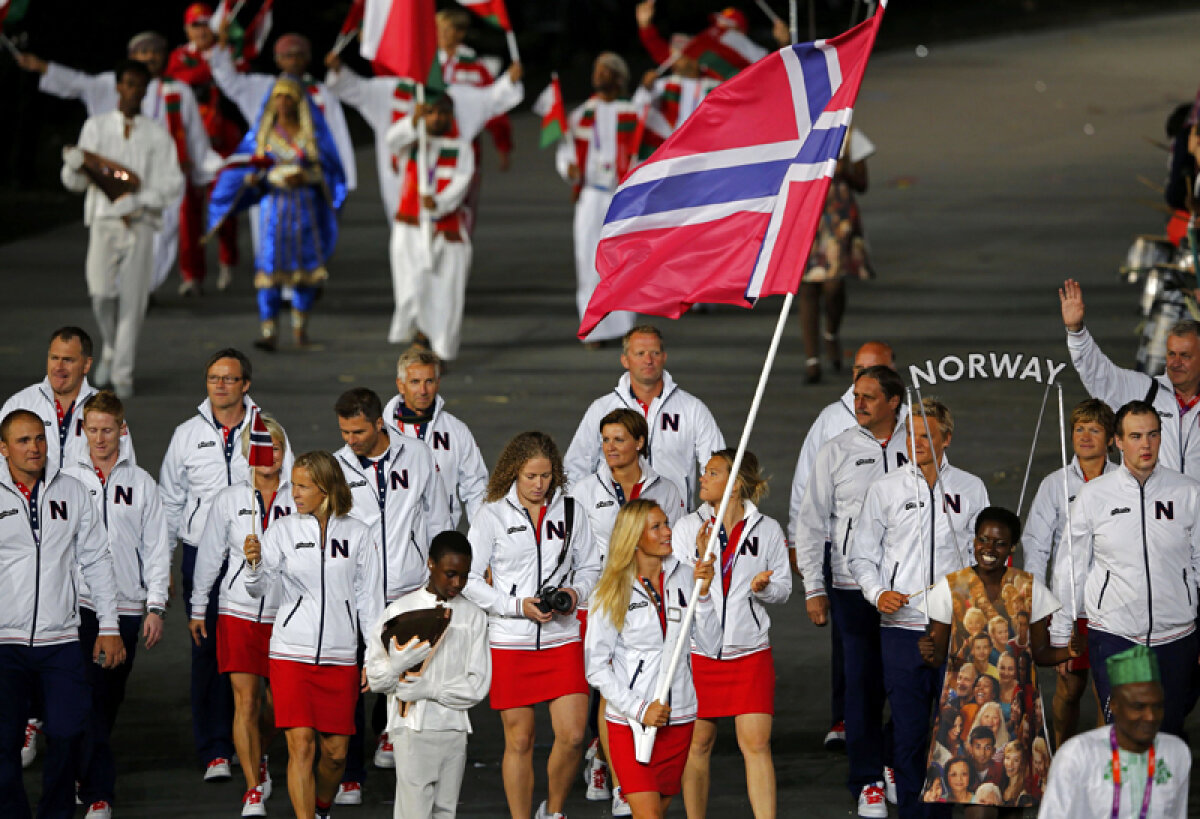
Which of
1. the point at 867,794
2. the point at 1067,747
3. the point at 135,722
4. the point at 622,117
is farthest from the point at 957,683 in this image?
the point at 622,117

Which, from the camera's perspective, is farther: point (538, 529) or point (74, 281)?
point (74, 281)

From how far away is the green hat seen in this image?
7.08 meters

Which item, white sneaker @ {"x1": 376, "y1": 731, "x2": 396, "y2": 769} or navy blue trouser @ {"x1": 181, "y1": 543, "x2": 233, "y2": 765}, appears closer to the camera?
navy blue trouser @ {"x1": 181, "y1": 543, "x2": 233, "y2": 765}

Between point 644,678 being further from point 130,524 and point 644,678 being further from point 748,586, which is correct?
point 130,524

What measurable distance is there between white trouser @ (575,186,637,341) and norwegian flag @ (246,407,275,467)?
9.03 meters

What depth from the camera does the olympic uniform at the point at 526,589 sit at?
9422 millimetres

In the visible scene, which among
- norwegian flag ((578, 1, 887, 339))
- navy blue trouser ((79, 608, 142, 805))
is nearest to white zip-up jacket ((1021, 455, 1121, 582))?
norwegian flag ((578, 1, 887, 339))

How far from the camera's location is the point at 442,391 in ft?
56.3

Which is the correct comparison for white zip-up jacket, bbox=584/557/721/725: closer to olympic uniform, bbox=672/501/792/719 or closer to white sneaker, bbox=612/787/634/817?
olympic uniform, bbox=672/501/792/719

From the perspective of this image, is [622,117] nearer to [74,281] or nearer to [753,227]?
[74,281]

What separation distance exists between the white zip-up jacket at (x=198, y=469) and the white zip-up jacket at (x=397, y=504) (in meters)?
0.63

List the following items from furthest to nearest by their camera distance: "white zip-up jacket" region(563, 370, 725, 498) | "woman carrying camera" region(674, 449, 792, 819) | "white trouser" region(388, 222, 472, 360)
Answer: "white trouser" region(388, 222, 472, 360) < "white zip-up jacket" region(563, 370, 725, 498) < "woman carrying camera" region(674, 449, 792, 819)

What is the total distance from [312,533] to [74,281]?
12.8 m

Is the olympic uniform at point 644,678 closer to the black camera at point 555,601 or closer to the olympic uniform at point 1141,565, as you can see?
the black camera at point 555,601
